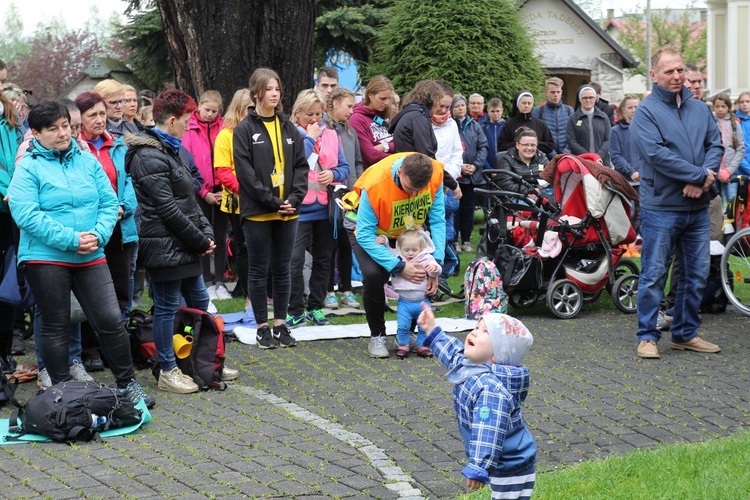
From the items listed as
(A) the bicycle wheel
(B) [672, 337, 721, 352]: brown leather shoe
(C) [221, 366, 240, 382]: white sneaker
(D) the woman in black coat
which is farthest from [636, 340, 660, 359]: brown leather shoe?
(D) the woman in black coat

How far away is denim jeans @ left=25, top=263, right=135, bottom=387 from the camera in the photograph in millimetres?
7023

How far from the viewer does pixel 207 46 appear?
12250 mm

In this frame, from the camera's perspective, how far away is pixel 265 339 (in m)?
9.22

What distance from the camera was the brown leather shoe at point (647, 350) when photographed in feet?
28.6

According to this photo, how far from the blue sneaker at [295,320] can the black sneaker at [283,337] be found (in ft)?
2.77

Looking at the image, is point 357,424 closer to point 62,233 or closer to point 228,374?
point 228,374

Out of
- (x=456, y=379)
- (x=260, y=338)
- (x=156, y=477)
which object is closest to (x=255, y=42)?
(x=260, y=338)

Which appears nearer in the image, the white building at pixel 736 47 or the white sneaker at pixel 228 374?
the white sneaker at pixel 228 374

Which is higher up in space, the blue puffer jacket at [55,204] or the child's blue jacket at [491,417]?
the blue puffer jacket at [55,204]

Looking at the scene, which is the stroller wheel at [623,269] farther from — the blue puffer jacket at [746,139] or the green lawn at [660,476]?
the green lawn at [660,476]

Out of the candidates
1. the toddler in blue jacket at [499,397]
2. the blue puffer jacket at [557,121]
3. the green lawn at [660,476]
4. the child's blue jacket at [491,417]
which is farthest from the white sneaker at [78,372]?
the blue puffer jacket at [557,121]

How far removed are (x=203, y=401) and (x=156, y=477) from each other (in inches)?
67.4

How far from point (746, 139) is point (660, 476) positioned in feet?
31.4

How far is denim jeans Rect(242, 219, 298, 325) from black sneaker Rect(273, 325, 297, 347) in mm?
84
